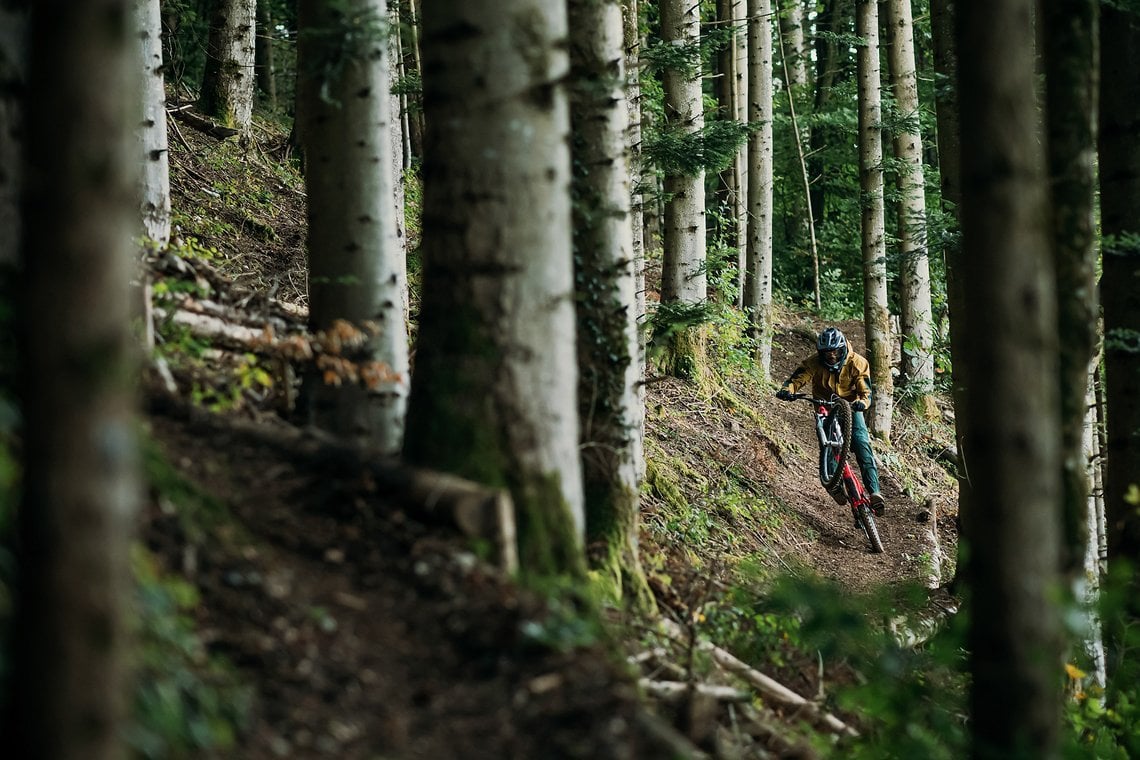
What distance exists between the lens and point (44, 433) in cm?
246

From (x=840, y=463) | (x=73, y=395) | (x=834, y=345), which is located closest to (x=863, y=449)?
(x=840, y=463)

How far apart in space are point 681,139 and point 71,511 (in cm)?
884

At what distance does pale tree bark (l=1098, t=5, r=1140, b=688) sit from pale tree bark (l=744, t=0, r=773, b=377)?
10315mm

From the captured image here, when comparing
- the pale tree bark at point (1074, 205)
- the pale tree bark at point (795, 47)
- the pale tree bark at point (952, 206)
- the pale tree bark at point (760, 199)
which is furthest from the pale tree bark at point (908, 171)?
the pale tree bark at point (1074, 205)

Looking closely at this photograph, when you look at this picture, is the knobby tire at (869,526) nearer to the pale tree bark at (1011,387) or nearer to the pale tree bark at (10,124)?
the pale tree bark at (1011,387)

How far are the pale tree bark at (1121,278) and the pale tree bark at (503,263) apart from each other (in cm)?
444

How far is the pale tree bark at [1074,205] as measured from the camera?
16.5 ft

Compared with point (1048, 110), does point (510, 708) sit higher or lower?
lower

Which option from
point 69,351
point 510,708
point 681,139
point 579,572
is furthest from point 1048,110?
point 681,139

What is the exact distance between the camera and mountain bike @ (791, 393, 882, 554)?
12.5 metres

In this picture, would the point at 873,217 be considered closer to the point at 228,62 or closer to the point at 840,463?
the point at 840,463

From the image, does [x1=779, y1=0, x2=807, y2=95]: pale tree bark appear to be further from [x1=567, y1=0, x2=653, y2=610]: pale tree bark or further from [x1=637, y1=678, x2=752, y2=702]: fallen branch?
[x1=637, y1=678, x2=752, y2=702]: fallen branch

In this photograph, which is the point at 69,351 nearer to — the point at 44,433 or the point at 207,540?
the point at 44,433

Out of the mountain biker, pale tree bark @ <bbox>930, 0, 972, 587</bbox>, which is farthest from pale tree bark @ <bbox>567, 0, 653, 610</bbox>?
the mountain biker
